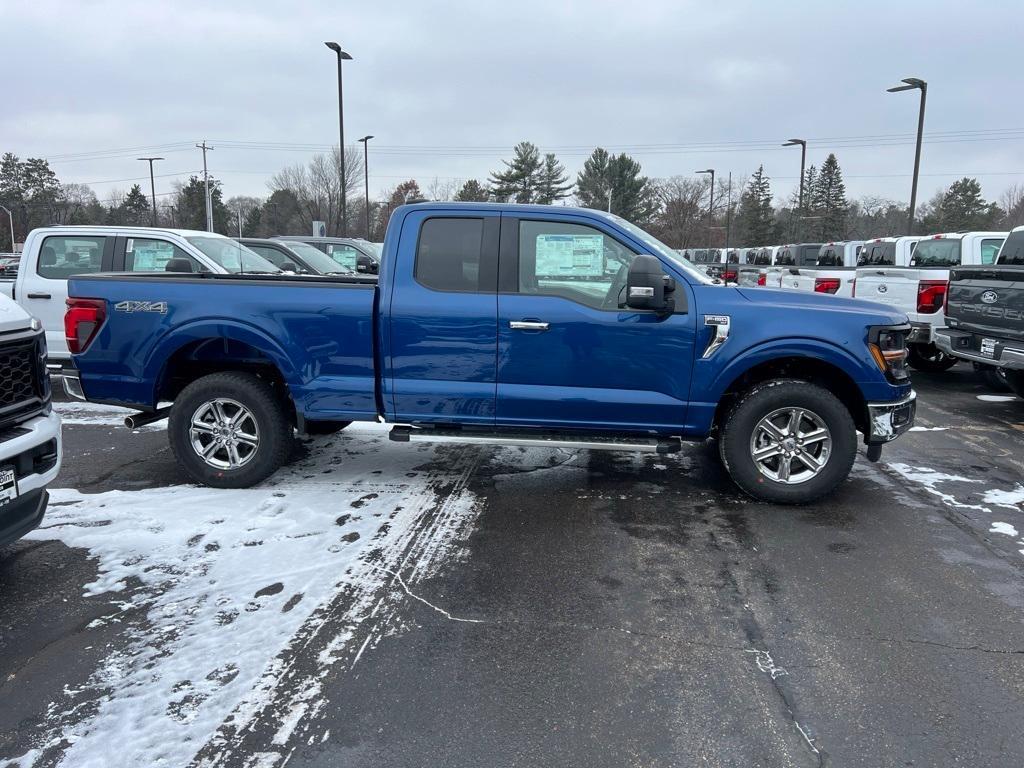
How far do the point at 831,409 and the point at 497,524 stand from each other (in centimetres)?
238

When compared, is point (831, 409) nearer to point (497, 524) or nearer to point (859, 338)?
point (859, 338)

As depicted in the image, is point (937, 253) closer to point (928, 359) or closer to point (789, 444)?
point (928, 359)

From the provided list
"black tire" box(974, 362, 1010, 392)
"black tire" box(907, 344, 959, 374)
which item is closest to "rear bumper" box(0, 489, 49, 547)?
"black tire" box(974, 362, 1010, 392)

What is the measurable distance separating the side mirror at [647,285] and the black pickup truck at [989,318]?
5008mm

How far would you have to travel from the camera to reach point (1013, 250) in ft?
30.0

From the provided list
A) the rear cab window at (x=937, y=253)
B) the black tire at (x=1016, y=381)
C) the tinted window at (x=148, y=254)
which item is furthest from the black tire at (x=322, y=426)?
the rear cab window at (x=937, y=253)

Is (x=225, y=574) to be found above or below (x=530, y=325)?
below

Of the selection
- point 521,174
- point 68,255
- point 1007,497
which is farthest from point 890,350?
point 521,174

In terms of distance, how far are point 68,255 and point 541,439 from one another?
7.01 meters

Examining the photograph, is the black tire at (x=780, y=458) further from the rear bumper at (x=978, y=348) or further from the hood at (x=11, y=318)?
the hood at (x=11, y=318)

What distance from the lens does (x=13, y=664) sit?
3084 mm

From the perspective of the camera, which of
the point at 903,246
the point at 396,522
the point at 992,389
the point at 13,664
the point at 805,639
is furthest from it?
the point at 903,246

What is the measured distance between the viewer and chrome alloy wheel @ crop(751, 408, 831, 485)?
494cm

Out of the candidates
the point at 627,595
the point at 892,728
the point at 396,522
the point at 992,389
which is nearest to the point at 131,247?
the point at 396,522
